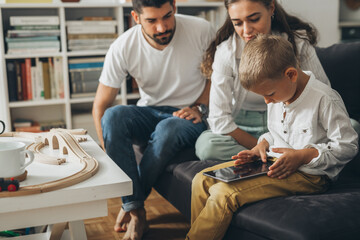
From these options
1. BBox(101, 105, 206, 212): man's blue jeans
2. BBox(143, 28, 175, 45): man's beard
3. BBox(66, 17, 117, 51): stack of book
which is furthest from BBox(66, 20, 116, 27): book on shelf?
BBox(101, 105, 206, 212): man's blue jeans

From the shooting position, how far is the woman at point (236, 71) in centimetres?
153

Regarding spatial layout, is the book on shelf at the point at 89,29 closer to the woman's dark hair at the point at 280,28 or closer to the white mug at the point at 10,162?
the woman's dark hair at the point at 280,28

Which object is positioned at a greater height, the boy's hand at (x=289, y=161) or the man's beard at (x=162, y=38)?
the man's beard at (x=162, y=38)

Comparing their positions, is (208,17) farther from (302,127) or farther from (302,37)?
(302,127)

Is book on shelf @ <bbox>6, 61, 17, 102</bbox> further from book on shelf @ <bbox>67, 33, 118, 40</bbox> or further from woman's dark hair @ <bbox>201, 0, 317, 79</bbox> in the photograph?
woman's dark hair @ <bbox>201, 0, 317, 79</bbox>

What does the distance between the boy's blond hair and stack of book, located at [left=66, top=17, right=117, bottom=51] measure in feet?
5.42

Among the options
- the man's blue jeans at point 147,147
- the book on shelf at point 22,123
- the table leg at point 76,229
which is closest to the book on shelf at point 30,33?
the book on shelf at point 22,123

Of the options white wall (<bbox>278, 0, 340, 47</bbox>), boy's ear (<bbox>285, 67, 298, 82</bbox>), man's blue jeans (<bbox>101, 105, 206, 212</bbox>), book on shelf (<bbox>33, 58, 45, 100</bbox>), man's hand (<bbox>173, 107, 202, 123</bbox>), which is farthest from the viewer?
white wall (<bbox>278, 0, 340, 47</bbox>)

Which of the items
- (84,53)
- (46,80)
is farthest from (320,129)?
(46,80)

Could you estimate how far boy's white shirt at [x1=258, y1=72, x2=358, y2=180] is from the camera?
4.03ft

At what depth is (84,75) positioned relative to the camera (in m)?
2.78

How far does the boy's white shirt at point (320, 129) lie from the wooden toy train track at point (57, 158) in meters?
0.59

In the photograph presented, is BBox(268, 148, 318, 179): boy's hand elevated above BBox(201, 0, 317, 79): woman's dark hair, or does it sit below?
below

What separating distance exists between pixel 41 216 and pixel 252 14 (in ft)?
3.13
